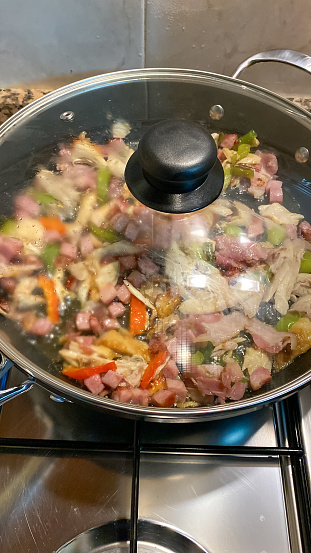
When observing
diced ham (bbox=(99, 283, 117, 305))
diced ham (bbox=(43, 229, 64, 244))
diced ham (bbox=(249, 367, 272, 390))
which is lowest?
diced ham (bbox=(249, 367, 272, 390))

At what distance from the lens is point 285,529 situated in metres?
0.95

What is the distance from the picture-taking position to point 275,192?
3.36 feet

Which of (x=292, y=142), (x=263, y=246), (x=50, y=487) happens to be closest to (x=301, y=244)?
(x=263, y=246)

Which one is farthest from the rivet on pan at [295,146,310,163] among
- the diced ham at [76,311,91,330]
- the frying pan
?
the diced ham at [76,311,91,330]

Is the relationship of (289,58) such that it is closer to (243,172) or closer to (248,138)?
(248,138)

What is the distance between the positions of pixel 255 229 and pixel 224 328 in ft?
0.79

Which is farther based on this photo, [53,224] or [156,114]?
[156,114]

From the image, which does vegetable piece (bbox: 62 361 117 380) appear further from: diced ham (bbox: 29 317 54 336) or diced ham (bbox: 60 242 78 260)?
diced ham (bbox: 60 242 78 260)

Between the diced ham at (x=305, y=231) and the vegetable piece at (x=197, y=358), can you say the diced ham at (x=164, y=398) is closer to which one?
the vegetable piece at (x=197, y=358)

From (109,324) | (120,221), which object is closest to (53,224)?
(120,221)

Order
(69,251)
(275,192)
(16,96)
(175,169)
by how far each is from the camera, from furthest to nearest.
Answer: (16,96) → (275,192) → (69,251) → (175,169)

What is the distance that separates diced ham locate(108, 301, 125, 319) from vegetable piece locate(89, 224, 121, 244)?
0.14 m

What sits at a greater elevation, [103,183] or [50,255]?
[103,183]

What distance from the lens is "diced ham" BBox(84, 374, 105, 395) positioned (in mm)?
828
